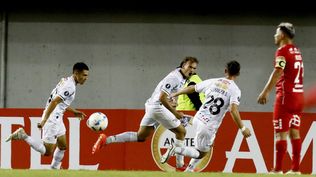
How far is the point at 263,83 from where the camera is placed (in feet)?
55.2

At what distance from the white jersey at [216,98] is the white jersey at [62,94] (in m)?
2.13

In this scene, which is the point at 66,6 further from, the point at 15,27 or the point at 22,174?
the point at 22,174

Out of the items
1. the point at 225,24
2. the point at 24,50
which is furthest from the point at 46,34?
the point at 225,24

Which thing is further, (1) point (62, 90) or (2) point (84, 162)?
(2) point (84, 162)

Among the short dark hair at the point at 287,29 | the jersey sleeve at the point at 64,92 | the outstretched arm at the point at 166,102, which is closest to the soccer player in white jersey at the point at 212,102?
the outstretched arm at the point at 166,102

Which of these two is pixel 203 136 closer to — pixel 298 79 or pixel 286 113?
pixel 286 113

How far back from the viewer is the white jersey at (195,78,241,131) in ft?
33.0

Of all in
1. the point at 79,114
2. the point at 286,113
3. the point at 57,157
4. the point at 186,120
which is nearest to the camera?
the point at 286,113

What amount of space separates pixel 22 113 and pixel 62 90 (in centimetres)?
202

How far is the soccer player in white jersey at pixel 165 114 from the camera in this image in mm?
11242

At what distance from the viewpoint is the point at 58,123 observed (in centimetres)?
1170

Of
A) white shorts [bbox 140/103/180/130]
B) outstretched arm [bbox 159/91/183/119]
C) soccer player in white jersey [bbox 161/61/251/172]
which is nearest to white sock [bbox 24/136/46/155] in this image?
white shorts [bbox 140/103/180/130]

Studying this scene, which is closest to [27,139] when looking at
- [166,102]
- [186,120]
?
[166,102]

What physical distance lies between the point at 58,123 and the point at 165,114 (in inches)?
66.1
